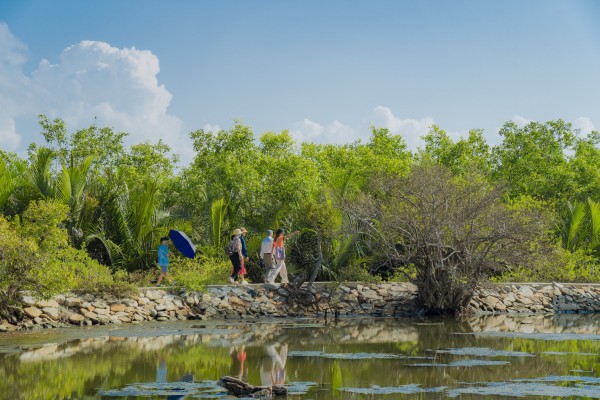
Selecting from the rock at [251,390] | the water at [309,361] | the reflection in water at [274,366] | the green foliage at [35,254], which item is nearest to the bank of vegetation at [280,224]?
the green foliage at [35,254]

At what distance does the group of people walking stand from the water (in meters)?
3.19

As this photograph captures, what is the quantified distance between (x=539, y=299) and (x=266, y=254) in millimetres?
10631

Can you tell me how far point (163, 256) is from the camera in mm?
26484

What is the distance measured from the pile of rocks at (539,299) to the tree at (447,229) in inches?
98.7

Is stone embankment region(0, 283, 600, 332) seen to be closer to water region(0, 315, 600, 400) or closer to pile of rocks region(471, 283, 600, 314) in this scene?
pile of rocks region(471, 283, 600, 314)

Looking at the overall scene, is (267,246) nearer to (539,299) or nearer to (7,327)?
(7,327)

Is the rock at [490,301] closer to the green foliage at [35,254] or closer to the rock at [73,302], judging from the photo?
the rock at [73,302]

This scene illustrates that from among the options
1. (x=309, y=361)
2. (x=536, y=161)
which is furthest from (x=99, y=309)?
(x=536, y=161)

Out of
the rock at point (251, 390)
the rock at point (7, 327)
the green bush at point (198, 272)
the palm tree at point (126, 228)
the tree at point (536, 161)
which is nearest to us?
the rock at point (251, 390)

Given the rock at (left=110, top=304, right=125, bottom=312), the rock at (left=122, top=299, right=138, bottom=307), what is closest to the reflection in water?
the rock at (left=110, top=304, right=125, bottom=312)

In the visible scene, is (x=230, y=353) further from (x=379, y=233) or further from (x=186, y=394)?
(x=379, y=233)

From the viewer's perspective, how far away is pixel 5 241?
20000 mm

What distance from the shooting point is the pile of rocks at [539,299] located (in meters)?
29.7

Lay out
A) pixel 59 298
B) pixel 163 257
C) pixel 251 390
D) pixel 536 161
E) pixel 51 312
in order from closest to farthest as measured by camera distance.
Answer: pixel 251 390
pixel 51 312
pixel 59 298
pixel 163 257
pixel 536 161
